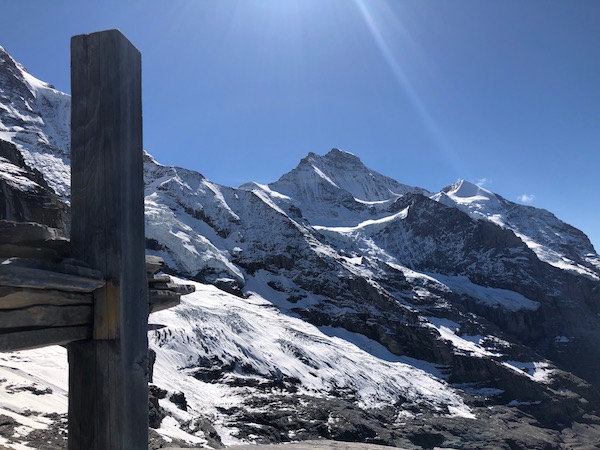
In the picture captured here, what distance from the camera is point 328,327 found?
334ft

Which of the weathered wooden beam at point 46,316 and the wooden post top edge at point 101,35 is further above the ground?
the wooden post top edge at point 101,35

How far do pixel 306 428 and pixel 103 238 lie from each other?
2073 inches

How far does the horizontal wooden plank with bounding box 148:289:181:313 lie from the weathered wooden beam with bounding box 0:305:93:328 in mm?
711

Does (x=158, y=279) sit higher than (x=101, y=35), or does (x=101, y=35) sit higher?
(x=101, y=35)

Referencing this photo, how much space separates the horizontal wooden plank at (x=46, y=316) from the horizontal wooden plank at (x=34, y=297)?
0.02m

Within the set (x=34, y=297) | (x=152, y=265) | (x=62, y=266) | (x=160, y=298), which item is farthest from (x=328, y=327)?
(x=34, y=297)

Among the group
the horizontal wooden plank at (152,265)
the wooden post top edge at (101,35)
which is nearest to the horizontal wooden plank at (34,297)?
the horizontal wooden plank at (152,265)

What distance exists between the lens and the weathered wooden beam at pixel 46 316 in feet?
7.42

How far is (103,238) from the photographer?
2727 mm

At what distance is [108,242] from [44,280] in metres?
→ 0.44

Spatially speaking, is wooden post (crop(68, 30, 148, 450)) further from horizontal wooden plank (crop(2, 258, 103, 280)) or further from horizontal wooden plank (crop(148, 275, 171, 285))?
horizontal wooden plank (crop(148, 275, 171, 285))

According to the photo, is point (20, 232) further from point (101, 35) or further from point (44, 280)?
point (101, 35)

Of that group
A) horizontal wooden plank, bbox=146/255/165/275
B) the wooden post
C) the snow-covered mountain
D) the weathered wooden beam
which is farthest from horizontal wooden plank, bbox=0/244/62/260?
the snow-covered mountain

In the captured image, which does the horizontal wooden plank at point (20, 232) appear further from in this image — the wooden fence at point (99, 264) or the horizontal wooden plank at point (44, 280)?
the horizontal wooden plank at point (44, 280)
